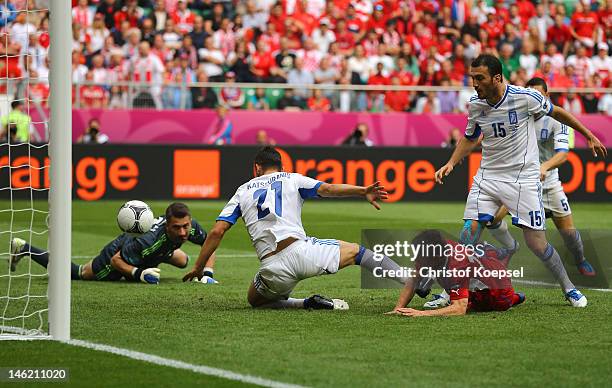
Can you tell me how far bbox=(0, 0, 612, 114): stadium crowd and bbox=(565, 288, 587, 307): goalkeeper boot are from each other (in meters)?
14.8

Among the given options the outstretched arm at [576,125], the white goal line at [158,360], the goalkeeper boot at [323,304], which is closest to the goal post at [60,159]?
the white goal line at [158,360]

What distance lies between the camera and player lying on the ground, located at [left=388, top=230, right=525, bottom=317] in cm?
898

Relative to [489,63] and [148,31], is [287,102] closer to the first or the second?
[148,31]

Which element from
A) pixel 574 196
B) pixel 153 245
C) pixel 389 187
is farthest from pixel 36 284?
pixel 574 196

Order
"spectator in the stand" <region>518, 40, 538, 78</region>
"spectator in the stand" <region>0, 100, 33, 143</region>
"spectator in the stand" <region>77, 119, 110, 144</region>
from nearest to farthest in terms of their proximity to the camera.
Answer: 1. "spectator in the stand" <region>0, 100, 33, 143</region>
2. "spectator in the stand" <region>77, 119, 110, 144</region>
3. "spectator in the stand" <region>518, 40, 538, 78</region>

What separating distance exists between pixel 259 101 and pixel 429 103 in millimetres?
3677

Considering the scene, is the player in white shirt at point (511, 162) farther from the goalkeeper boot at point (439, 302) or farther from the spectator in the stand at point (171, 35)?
the spectator in the stand at point (171, 35)

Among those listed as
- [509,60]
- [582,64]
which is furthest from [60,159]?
[582,64]

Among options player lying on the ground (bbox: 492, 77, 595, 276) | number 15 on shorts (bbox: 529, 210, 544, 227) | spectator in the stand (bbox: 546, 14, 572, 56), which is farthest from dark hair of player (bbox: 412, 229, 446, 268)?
spectator in the stand (bbox: 546, 14, 572, 56)

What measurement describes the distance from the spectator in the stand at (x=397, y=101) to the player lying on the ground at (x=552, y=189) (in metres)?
12.9

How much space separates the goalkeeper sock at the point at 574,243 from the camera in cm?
1177

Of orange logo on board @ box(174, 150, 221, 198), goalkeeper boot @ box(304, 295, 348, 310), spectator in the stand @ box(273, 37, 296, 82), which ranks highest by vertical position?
spectator in the stand @ box(273, 37, 296, 82)

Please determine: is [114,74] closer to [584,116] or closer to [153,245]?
[584,116]

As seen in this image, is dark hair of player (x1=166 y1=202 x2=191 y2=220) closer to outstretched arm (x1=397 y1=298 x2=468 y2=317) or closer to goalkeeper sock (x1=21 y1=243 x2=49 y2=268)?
goalkeeper sock (x1=21 y1=243 x2=49 y2=268)
